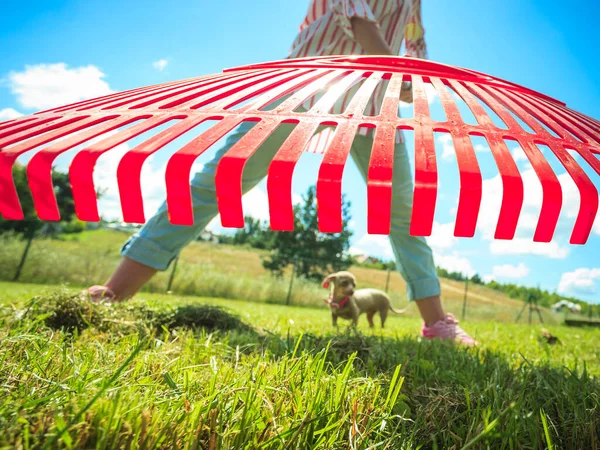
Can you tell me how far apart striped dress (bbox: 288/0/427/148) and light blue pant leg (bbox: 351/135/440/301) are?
0.32 m

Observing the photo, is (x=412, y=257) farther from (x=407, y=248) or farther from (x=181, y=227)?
(x=181, y=227)

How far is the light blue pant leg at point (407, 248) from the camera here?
305 centimetres

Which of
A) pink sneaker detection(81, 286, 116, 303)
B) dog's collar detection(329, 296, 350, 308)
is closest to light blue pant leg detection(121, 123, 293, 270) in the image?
pink sneaker detection(81, 286, 116, 303)

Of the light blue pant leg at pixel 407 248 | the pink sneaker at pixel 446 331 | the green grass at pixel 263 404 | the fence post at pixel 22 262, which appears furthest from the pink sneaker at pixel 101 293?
the fence post at pixel 22 262

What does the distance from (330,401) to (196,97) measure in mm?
1113

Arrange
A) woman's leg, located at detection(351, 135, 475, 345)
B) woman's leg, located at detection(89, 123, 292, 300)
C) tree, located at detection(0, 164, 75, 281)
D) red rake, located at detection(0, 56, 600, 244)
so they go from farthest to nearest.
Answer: tree, located at detection(0, 164, 75, 281) < woman's leg, located at detection(351, 135, 475, 345) < woman's leg, located at detection(89, 123, 292, 300) < red rake, located at detection(0, 56, 600, 244)

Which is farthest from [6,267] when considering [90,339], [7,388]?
[7,388]

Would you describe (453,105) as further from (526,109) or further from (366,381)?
(366,381)

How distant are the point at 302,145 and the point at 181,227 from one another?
1774mm

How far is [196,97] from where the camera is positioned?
4.71ft

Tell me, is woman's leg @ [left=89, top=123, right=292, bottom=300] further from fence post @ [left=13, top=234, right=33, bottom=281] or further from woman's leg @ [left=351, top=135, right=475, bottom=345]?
fence post @ [left=13, top=234, right=33, bottom=281]

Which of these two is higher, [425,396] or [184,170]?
[184,170]

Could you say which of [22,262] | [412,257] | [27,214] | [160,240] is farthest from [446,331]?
[27,214]

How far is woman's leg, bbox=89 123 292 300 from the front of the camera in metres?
2.54
